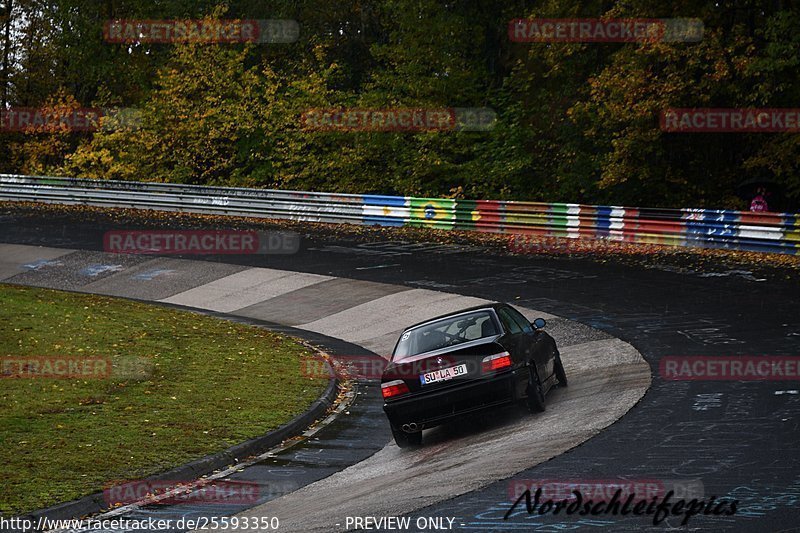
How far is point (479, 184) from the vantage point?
39.9m

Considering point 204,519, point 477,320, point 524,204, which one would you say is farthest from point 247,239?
point 204,519

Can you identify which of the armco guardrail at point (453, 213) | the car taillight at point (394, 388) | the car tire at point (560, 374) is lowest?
the car tire at point (560, 374)

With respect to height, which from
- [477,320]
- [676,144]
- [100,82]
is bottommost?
[477,320]

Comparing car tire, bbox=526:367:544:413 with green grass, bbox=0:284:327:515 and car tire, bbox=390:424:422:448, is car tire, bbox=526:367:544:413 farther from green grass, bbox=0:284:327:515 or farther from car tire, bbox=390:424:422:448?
green grass, bbox=0:284:327:515

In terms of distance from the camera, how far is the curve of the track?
28.3 feet

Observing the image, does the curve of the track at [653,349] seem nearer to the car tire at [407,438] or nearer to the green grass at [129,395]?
the car tire at [407,438]

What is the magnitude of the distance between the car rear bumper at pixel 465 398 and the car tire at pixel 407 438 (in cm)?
42

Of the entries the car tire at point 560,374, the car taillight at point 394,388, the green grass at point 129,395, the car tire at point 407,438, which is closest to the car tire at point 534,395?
the car tire at point 407,438

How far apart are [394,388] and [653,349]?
5.73m

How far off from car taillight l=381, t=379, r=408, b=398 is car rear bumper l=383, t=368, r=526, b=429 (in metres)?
0.15

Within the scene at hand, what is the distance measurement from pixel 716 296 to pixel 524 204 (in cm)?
1035

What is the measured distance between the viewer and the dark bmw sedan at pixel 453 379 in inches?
471

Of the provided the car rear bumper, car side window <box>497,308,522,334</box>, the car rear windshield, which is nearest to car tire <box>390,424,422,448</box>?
the car rear bumper

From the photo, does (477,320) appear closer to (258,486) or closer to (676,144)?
(258,486)
